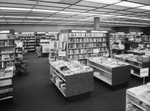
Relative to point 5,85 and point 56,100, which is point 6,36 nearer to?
point 5,85

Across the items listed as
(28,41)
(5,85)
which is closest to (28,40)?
(28,41)

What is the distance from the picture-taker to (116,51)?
823cm

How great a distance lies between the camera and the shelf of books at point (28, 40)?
44.7 feet

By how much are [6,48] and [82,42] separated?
4.23 meters

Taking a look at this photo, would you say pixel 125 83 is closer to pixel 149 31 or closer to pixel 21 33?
pixel 21 33

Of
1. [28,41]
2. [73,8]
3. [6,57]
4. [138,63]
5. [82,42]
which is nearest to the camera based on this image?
[73,8]

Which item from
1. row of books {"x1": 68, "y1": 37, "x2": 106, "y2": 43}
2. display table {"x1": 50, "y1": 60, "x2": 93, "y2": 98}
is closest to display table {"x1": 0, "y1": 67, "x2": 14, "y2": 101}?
display table {"x1": 50, "y1": 60, "x2": 93, "y2": 98}

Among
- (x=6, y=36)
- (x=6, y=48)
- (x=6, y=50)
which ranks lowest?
(x=6, y=50)

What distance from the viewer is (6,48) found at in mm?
5840

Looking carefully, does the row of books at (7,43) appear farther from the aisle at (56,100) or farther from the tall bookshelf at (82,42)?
the tall bookshelf at (82,42)

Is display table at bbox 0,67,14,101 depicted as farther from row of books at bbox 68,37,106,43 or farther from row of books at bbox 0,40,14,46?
row of books at bbox 68,37,106,43

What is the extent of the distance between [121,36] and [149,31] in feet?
23.5

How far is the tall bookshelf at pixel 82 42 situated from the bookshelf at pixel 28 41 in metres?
8.45

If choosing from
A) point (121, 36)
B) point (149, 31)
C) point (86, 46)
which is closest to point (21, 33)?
point (86, 46)
